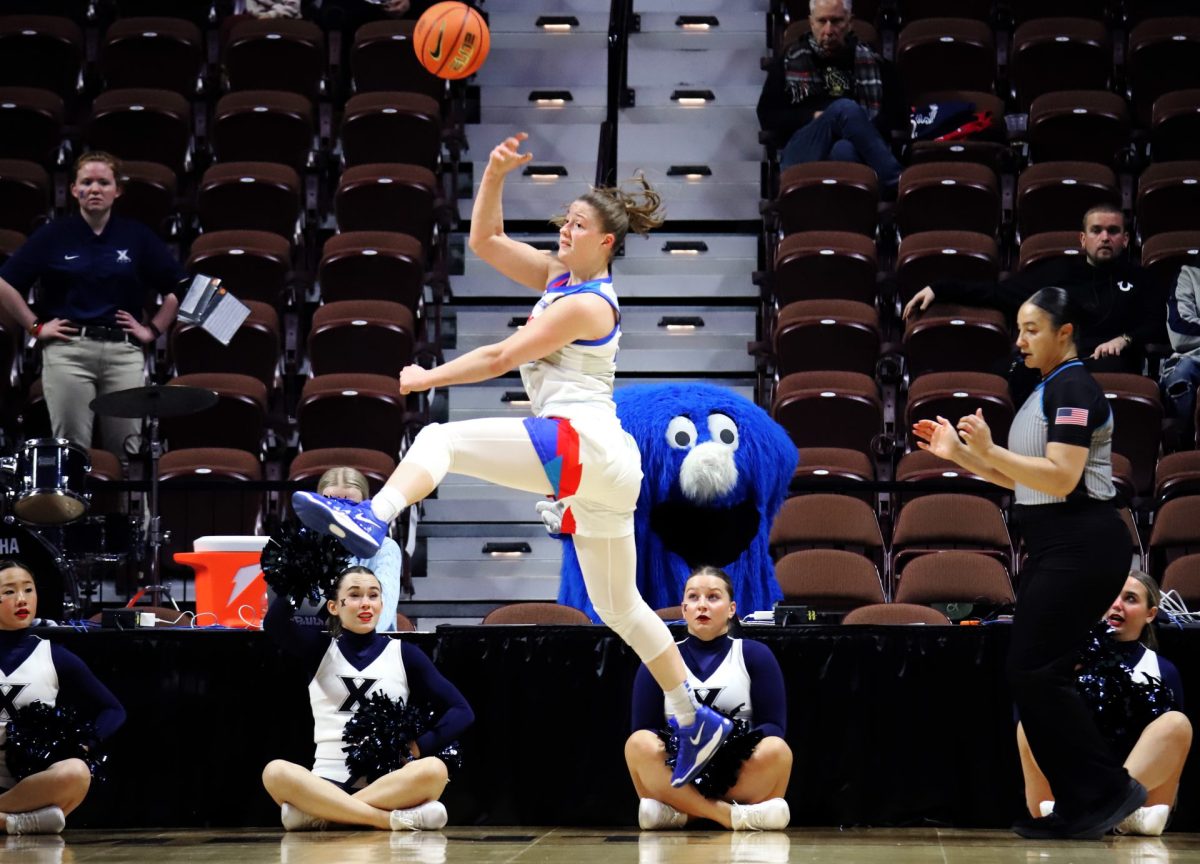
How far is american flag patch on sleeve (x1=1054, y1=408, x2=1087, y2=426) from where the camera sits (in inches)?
194

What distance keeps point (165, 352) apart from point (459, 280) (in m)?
1.89

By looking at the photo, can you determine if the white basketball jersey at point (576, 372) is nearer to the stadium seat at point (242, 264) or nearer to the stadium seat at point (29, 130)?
the stadium seat at point (242, 264)

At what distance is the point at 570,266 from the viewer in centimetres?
482

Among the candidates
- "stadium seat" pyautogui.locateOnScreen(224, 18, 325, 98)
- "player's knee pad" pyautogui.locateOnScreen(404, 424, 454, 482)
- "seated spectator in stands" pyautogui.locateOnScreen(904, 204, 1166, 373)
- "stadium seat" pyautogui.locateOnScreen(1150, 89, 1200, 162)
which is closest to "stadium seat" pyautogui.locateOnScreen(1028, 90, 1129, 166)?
"stadium seat" pyautogui.locateOnScreen(1150, 89, 1200, 162)

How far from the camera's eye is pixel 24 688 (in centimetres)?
604

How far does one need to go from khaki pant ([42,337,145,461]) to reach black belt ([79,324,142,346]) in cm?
2

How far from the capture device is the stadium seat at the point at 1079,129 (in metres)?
10.9

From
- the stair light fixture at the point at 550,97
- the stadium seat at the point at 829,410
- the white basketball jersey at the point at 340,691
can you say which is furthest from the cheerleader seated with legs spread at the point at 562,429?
the stair light fixture at the point at 550,97

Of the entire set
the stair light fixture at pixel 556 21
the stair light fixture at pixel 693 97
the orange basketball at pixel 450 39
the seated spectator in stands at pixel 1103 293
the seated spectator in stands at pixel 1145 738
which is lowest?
the seated spectator in stands at pixel 1145 738

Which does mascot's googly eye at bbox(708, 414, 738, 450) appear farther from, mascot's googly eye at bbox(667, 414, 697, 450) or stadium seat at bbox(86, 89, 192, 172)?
stadium seat at bbox(86, 89, 192, 172)

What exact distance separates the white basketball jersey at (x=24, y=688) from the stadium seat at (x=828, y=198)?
5660mm

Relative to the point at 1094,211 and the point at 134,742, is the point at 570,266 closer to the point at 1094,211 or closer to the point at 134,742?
the point at 134,742

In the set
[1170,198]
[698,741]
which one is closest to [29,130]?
[1170,198]

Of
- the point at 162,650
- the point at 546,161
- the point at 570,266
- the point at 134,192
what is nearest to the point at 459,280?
the point at 546,161
